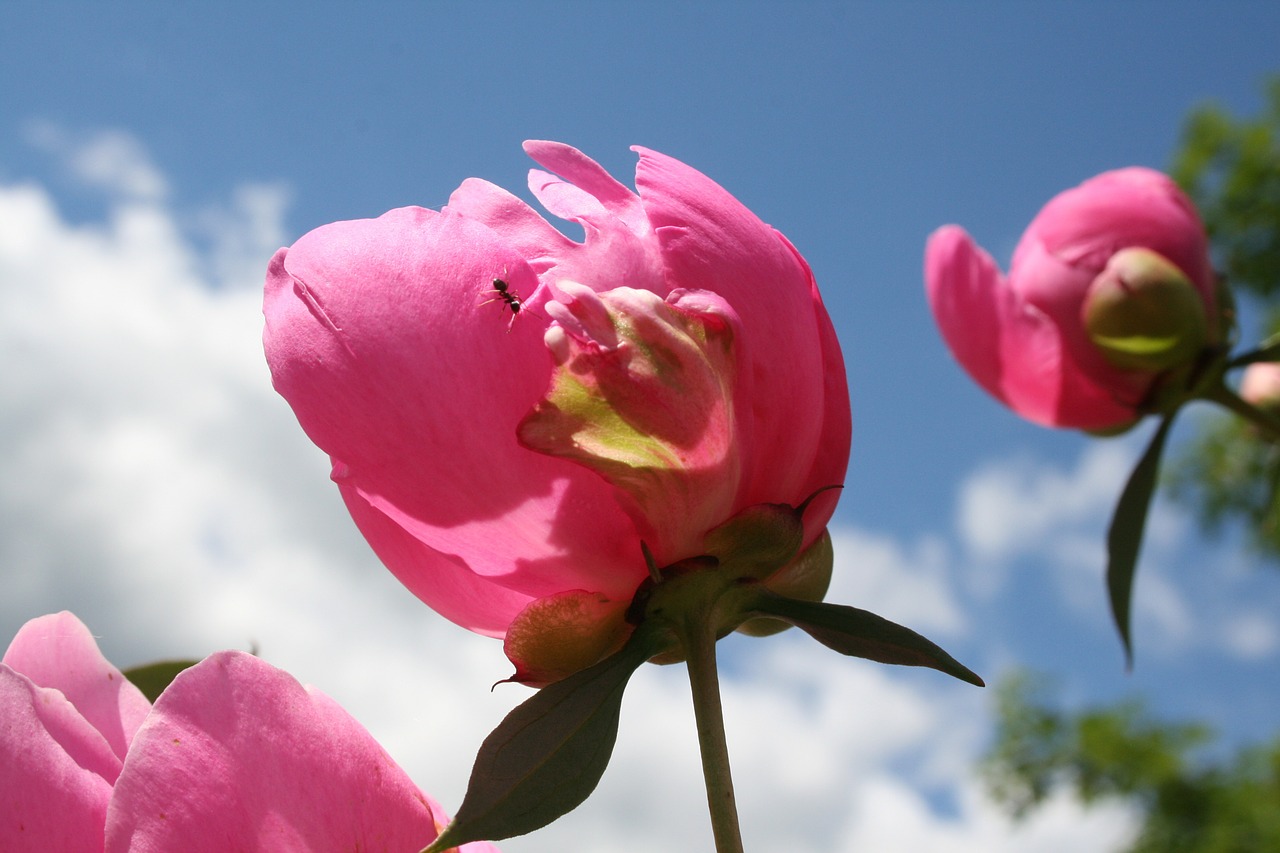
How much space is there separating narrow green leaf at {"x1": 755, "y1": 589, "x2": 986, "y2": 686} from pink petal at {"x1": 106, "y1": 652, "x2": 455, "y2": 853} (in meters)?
0.13

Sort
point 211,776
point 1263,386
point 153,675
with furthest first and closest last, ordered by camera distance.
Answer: point 1263,386, point 153,675, point 211,776

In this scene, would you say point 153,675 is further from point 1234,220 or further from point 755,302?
point 1234,220

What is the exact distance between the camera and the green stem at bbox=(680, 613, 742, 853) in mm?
288

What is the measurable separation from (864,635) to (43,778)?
0.22 meters

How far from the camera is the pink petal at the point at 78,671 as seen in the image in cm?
34

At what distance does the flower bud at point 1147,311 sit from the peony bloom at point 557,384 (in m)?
0.57

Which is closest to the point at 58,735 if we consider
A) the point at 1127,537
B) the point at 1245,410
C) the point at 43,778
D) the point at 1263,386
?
the point at 43,778

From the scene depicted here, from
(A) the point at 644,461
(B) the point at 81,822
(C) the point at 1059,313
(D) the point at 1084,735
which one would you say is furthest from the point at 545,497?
(D) the point at 1084,735

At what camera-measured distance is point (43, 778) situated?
0.29 meters

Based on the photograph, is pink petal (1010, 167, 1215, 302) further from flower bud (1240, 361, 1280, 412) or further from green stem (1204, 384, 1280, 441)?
flower bud (1240, 361, 1280, 412)

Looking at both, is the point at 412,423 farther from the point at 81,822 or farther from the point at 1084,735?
the point at 1084,735

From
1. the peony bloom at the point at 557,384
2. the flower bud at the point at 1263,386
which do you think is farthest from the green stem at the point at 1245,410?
the peony bloom at the point at 557,384

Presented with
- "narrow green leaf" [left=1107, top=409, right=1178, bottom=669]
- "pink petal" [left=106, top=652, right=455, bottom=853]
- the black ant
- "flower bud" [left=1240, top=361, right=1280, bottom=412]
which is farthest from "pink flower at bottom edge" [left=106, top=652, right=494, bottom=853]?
"flower bud" [left=1240, top=361, right=1280, bottom=412]

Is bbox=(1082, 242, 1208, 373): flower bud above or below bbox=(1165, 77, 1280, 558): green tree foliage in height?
below
